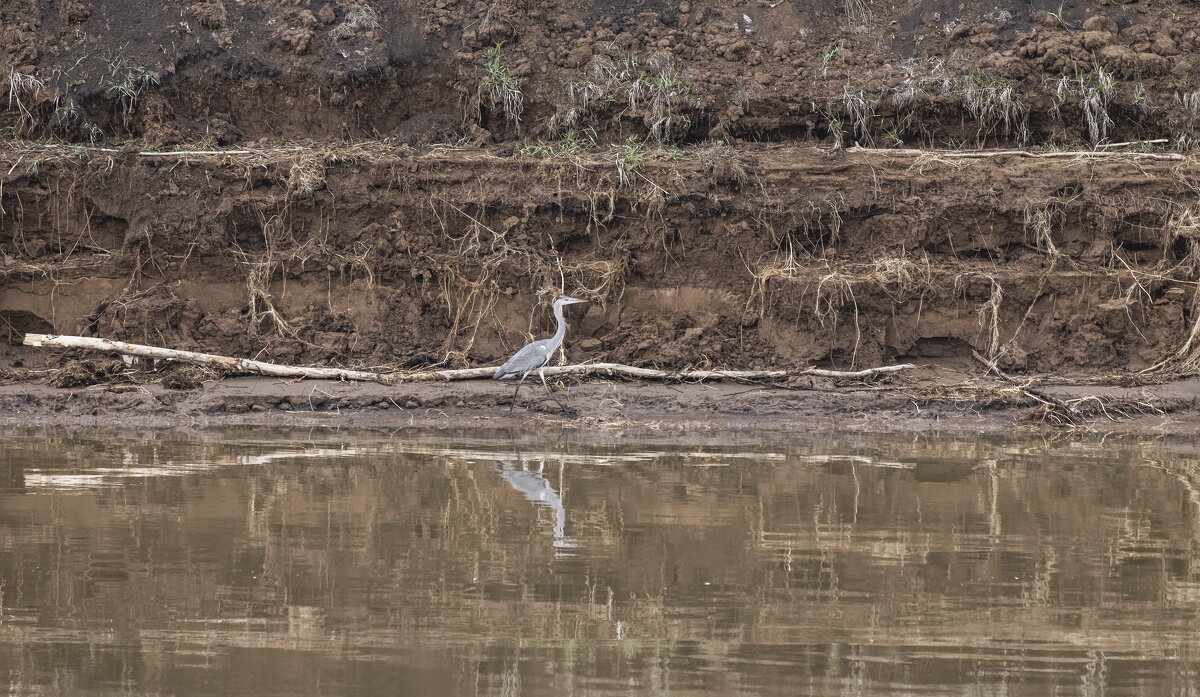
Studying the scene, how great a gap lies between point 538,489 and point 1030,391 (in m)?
5.14

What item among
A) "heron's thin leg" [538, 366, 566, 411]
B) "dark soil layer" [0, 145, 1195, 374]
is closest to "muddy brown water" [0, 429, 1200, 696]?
"heron's thin leg" [538, 366, 566, 411]

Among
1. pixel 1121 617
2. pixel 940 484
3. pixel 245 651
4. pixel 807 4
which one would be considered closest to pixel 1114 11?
pixel 807 4

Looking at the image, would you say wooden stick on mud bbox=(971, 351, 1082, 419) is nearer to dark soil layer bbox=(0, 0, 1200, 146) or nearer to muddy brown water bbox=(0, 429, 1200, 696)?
muddy brown water bbox=(0, 429, 1200, 696)

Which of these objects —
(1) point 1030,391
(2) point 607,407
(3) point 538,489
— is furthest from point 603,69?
(3) point 538,489

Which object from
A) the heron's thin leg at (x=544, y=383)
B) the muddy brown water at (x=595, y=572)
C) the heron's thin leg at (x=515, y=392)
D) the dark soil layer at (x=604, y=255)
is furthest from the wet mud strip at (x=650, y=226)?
the muddy brown water at (x=595, y=572)

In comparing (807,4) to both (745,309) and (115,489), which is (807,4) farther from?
(115,489)

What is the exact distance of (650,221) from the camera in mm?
11859

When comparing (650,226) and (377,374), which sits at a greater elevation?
(650,226)

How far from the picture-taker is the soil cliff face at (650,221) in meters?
11.6

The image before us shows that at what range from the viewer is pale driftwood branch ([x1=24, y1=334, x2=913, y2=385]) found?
35.6ft

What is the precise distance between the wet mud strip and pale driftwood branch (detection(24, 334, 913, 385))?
21 centimetres

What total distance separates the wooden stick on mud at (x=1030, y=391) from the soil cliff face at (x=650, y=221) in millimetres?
221

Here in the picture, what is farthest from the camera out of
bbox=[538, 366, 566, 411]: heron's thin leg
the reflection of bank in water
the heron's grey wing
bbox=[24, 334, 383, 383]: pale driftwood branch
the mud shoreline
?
bbox=[24, 334, 383, 383]: pale driftwood branch

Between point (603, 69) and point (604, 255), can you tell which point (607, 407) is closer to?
point (604, 255)
